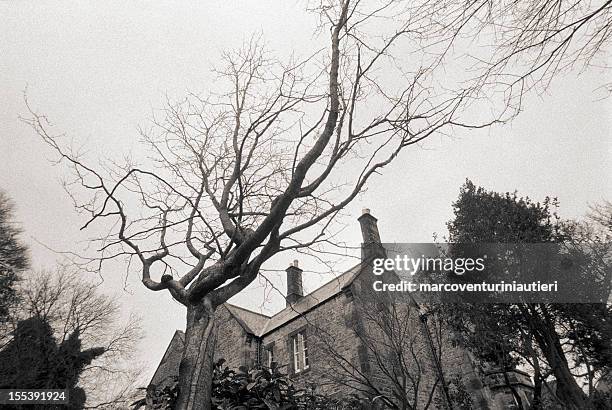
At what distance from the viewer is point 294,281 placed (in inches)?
827

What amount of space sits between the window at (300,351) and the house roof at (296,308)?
882 millimetres

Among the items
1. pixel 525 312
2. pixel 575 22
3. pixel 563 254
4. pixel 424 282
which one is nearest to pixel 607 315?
pixel 563 254

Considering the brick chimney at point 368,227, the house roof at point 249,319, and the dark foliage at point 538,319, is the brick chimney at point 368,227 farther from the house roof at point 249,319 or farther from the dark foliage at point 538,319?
the house roof at point 249,319

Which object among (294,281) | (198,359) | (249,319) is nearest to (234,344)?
(249,319)

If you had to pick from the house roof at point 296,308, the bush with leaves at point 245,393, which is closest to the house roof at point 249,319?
the house roof at point 296,308

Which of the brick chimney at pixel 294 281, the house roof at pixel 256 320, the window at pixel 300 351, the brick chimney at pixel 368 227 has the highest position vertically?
the brick chimney at pixel 368 227

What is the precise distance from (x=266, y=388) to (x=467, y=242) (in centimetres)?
951

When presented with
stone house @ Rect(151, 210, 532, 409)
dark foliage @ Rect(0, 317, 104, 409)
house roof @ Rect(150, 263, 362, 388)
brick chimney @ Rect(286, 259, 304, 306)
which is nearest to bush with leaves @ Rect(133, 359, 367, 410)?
stone house @ Rect(151, 210, 532, 409)

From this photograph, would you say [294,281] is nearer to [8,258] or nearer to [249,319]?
[249,319]

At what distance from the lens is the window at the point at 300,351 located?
643 inches

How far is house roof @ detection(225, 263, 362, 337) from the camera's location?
17005 millimetres

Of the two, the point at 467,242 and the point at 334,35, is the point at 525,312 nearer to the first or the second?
the point at 467,242

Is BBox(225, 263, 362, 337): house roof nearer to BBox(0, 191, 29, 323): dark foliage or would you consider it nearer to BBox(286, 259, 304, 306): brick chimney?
BBox(286, 259, 304, 306): brick chimney

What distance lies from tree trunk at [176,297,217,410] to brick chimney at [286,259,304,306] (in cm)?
1512
